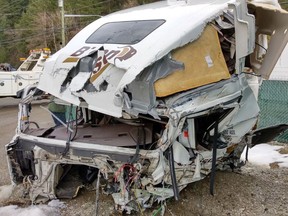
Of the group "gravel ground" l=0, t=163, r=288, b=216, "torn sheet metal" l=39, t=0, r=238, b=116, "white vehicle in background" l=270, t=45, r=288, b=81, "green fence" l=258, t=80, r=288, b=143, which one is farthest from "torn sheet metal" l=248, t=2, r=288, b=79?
"white vehicle in background" l=270, t=45, r=288, b=81

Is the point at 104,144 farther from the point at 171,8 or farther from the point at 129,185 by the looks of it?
the point at 171,8

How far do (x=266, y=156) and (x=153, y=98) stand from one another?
445 centimetres

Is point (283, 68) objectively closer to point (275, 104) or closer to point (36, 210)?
point (275, 104)

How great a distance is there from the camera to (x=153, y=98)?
3.97m

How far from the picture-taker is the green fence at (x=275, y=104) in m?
8.98

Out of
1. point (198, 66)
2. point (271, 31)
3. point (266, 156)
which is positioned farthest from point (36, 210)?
point (266, 156)

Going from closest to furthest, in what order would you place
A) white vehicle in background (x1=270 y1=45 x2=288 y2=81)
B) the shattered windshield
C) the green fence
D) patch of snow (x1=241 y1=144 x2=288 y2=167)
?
the shattered windshield, patch of snow (x1=241 y1=144 x2=288 y2=167), the green fence, white vehicle in background (x1=270 y1=45 x2=288 y2=81)

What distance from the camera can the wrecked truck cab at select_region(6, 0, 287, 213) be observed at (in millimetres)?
4047

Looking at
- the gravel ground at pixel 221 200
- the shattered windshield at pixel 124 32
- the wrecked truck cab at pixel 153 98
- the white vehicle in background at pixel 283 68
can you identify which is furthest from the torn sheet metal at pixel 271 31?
the white vehicle in background at pixel 283 68

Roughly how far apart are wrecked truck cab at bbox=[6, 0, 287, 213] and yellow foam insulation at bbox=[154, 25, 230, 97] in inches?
0.4

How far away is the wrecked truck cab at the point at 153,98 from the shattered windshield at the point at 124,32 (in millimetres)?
17

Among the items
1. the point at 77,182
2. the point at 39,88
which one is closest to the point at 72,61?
the point at 39,88

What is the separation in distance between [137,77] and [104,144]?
3.20ft

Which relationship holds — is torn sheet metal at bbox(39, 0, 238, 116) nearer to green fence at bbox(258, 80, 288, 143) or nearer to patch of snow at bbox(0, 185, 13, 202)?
patch of snow at bbox(0, 185, 13, 202)
